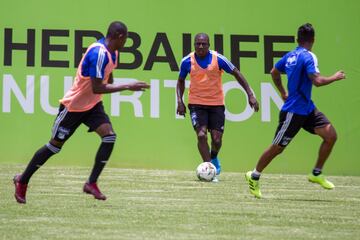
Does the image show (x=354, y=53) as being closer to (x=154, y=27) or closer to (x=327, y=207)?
(x=154, y=27)

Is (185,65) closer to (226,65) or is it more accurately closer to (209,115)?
(226,65)

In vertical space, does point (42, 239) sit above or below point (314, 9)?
below

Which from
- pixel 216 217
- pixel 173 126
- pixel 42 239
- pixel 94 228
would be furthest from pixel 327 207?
pixel 173 126

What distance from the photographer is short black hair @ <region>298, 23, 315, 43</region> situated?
10.4 meters

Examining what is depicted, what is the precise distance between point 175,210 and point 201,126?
4.09 m

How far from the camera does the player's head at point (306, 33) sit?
10.4 meters

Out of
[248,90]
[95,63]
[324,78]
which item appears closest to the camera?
[95,63]

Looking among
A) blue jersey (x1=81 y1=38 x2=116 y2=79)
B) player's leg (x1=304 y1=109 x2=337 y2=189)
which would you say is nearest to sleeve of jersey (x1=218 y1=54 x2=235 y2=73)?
player's leg (x1=304 y1=109 x2=337 y2=189)

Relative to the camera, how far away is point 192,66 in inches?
520

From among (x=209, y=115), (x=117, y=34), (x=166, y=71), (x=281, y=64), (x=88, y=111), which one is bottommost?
(x=209, y=115)

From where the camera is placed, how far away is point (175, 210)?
9047 mm

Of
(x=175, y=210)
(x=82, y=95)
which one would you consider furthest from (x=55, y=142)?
(x=175, y=210)

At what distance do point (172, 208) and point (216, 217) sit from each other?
2.75 feet

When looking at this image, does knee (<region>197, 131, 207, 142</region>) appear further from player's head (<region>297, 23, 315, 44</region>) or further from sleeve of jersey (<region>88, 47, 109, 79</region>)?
A: sleeve of jersey (<region>88, 47, 109, 79</region>)
